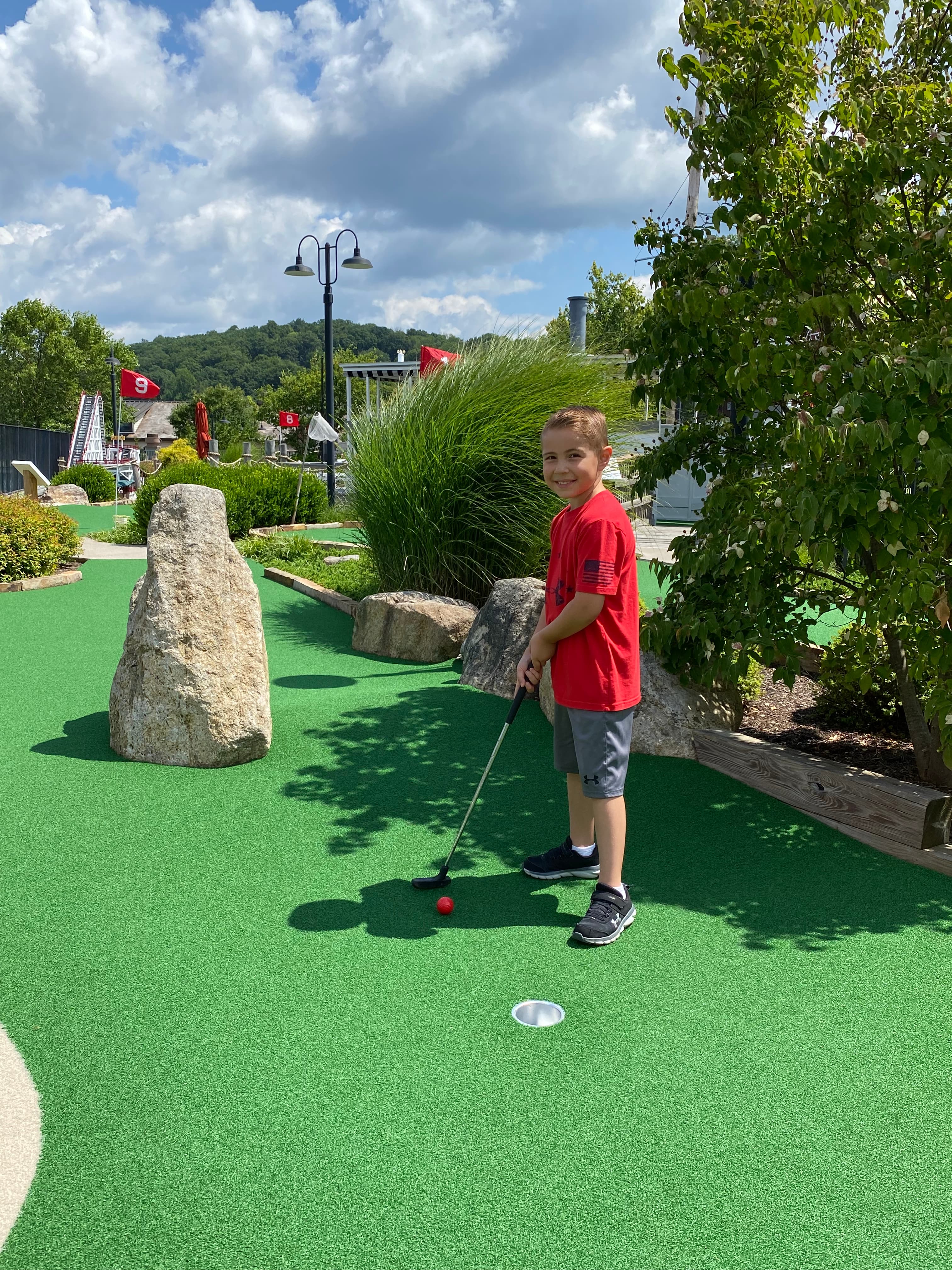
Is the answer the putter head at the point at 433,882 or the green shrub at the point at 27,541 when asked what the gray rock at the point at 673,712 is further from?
the green shrub at the point at 27,541

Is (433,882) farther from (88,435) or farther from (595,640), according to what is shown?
(88,435)

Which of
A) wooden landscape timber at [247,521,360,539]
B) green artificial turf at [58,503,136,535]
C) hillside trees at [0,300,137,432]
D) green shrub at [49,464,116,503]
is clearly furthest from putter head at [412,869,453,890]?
hillside trees at [0,300,137,432]

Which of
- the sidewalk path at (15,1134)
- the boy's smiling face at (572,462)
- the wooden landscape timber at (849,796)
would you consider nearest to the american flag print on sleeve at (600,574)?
the boy's smiling face at (572,462)


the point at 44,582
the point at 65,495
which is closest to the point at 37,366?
the point at 65,495

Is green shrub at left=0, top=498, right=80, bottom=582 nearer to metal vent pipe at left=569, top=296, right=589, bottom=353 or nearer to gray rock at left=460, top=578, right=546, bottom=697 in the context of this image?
gray rock at left=460, top=578, right=546, bottom=697

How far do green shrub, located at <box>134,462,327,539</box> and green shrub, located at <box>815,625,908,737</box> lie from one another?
1026 centimetres

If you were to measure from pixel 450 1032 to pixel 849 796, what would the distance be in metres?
2.28

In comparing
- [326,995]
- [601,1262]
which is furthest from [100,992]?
[601,1262]

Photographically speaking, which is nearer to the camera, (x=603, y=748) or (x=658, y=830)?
(x=603, y=748)

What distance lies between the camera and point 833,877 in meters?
3.66

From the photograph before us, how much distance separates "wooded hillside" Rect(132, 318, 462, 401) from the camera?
328 feet

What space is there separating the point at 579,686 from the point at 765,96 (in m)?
2.78

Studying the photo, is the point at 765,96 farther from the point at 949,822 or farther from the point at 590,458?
the point at 949,822

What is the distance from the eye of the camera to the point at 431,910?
3.32 metres
